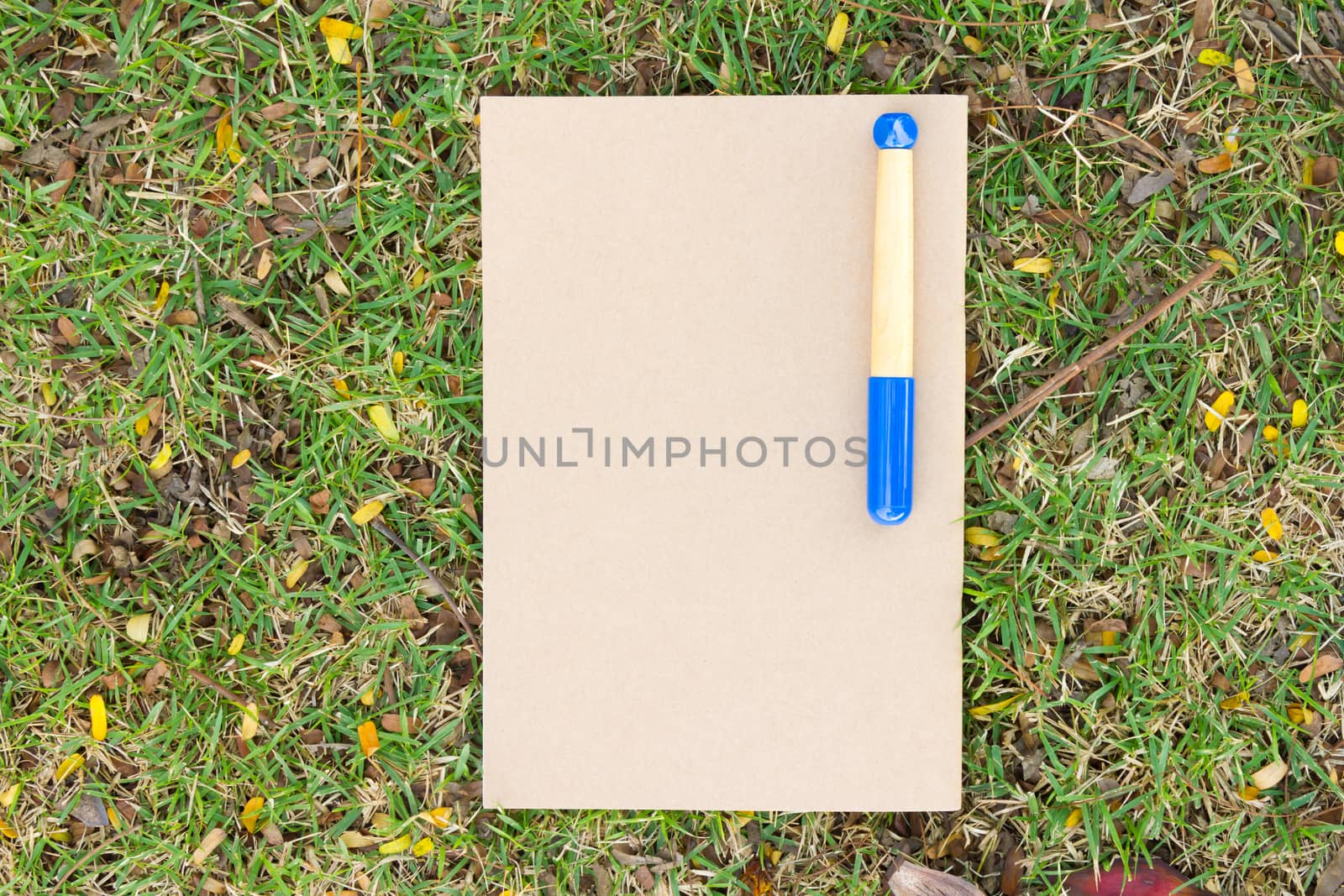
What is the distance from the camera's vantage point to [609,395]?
109cm

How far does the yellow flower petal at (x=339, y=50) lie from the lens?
1088 mm

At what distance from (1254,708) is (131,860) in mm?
1492

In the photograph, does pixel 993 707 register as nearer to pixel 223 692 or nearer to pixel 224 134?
pixel 223 692

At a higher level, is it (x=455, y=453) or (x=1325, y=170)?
(x=1325, y=170)

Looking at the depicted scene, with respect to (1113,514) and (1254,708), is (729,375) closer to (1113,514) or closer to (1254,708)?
(1113,514)

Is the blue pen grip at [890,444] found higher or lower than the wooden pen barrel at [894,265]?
lower

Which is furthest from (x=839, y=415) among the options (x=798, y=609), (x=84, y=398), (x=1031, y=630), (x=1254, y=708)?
(x=84, y=398)

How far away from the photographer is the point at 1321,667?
1077mm

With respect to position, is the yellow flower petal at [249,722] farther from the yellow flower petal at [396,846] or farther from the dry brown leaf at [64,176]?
the dry brown leaf at [64,176]

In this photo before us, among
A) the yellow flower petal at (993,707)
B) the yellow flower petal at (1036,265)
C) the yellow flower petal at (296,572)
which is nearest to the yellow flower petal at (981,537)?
the yellow flower petal at (993,707)

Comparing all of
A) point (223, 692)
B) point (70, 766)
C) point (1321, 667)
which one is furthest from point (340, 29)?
point (1321, 667)

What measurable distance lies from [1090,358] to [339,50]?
1.06 m

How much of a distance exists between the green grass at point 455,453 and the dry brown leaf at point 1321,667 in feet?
0.04

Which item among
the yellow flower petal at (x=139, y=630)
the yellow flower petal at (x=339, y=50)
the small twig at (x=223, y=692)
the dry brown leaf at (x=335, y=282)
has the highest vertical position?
the yellow flower petal at (x=339, y=50)
